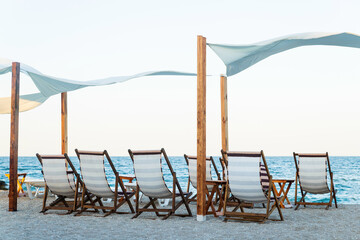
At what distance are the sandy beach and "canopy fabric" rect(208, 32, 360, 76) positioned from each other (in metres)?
2.07

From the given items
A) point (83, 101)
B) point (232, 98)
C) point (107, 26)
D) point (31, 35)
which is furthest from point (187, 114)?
Result: point (31, 35)

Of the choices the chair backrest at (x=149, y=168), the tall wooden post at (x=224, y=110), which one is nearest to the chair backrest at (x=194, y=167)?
the tall wooden post at (x=224, y=110)

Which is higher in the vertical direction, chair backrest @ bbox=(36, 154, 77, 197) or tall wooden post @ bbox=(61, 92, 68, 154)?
tall wooden post @ bbox=(61, 92, 68, 154)

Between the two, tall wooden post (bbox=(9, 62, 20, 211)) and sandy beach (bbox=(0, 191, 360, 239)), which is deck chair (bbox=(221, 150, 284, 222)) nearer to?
sandy beach (bbox=(0, 191, 360, 239))

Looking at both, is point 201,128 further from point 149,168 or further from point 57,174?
point 57,174

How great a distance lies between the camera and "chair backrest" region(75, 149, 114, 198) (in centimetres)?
555

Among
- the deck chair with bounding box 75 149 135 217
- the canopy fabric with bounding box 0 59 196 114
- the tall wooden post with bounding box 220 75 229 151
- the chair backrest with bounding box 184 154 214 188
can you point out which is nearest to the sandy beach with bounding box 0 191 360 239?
the deck chair with bounding box 75 149 135 217

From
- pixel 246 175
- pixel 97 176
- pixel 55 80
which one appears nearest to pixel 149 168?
pixel 97 176

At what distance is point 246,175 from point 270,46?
160cm

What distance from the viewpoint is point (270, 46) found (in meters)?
5.45

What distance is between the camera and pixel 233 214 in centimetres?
520

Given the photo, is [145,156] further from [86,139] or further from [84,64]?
[86,139]

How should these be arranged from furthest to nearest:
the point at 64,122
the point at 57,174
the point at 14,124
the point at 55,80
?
the point at 64,122 → the point at 55,80 → the point at 14,124 → the point at 57,174

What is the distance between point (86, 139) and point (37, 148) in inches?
124
